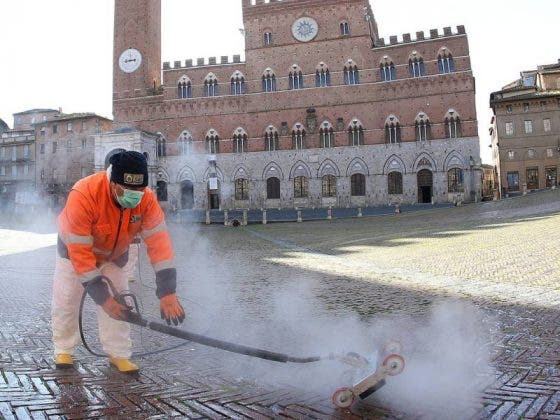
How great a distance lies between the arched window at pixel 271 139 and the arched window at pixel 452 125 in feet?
43.6

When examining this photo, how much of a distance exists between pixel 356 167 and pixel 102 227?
32.2m

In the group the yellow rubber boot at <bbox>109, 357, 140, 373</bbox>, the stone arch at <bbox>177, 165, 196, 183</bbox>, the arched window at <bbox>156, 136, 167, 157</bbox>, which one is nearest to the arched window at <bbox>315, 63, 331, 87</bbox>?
the stone arch at <bbox>177, 165, 196, 183</bbox>

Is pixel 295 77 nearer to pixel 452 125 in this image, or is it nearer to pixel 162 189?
pixel 452 125

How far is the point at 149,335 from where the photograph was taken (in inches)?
176

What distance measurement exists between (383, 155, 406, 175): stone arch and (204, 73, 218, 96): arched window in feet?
50.7

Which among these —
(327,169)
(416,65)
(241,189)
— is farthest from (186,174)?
(416,65)

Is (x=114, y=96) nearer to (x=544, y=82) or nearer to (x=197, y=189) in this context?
(x=197, y=189)

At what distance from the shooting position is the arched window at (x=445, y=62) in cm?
3316

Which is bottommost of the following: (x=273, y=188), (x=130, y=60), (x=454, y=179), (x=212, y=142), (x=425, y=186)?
(x=425, y=186)

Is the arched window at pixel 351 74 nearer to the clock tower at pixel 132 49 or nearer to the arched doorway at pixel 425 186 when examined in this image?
the arched doorway at pixel 425 186

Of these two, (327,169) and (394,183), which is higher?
(327,169)

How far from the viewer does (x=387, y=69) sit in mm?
34250

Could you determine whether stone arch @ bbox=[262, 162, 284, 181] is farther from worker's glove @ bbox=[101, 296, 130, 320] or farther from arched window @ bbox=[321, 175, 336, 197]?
worker's glove @ bbox=[101, 296, 130, 320]

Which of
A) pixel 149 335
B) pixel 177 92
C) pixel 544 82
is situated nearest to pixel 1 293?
pixel 149 335
